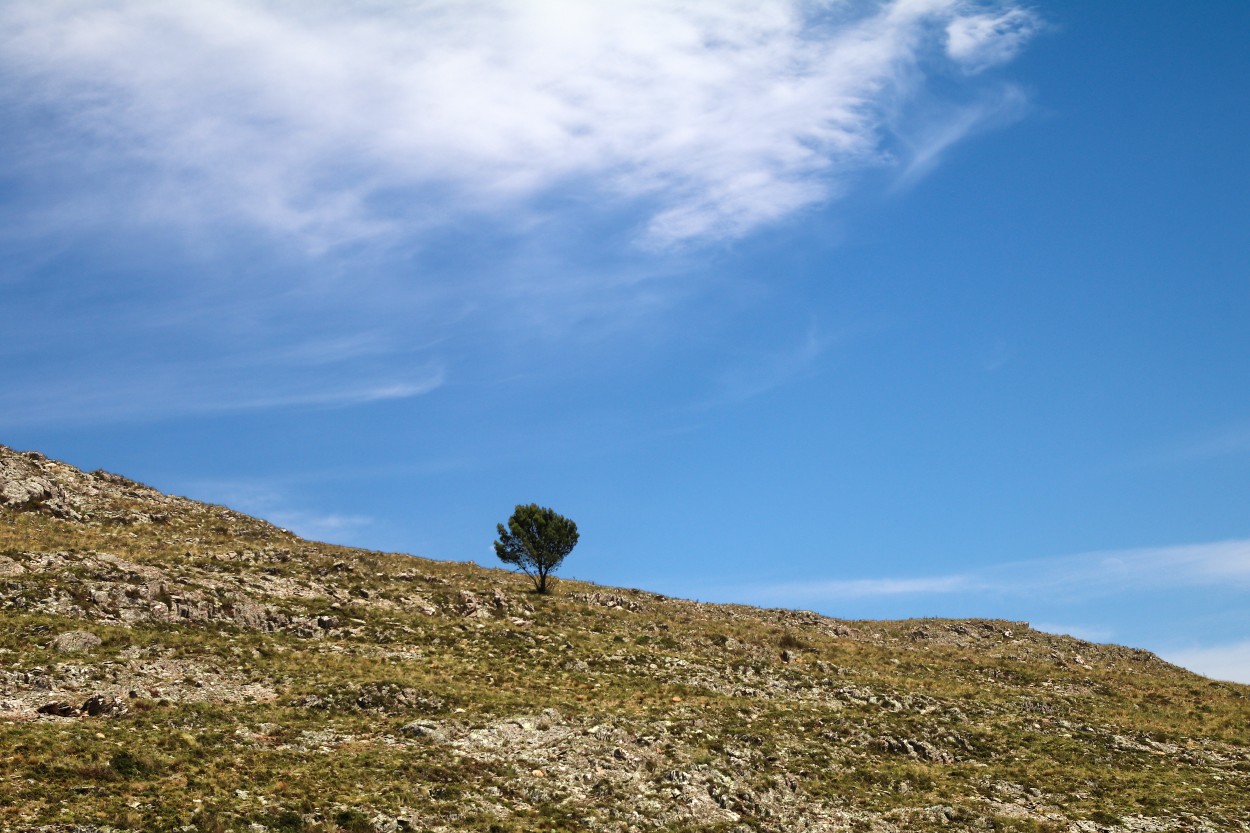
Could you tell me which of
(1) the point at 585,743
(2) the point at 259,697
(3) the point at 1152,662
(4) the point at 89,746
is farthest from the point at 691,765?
(3) the point at 1152,662

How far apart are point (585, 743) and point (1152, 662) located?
7494cm

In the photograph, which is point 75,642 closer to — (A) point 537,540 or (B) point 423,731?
(B) point 423,731

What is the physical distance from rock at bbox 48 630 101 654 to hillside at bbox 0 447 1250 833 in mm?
112

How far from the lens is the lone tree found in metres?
81.4

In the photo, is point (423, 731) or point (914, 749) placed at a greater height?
point (914, 749)

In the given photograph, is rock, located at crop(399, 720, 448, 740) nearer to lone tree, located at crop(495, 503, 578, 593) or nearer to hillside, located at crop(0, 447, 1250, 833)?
hillside, located at crop(0, 447, 1250, 833)

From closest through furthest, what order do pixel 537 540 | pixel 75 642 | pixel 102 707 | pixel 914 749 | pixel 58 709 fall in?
1. pixel 58 709
2. pixel 102 707
3. pixel 75 642
4. pixel 914 749
5. pixel 537 540

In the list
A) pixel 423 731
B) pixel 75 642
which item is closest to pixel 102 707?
pixel 75 642

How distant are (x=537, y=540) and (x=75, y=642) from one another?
135ft

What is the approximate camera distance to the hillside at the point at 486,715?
34906 mm

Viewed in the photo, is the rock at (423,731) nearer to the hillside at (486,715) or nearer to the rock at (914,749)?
the hillside at (486,715)

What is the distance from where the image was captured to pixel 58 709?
37.6 m

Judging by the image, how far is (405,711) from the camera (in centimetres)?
4562

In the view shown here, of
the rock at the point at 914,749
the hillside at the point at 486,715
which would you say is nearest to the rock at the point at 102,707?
the hillside at the point at 486,715
